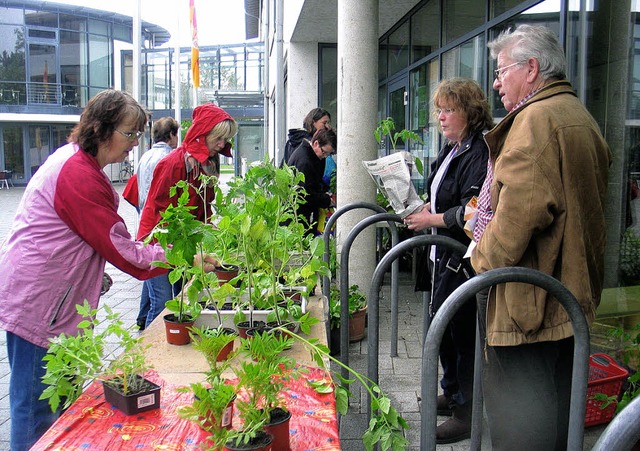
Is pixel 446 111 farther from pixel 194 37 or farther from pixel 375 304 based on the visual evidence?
pixel 194 37

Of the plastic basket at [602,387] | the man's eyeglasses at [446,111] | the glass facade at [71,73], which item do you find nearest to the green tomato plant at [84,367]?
the man's eyeglasses at [446,111]

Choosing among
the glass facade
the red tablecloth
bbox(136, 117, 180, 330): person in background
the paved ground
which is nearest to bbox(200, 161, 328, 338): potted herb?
the red tablecloth

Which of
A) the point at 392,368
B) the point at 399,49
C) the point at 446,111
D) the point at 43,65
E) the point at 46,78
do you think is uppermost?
the point at 43,65

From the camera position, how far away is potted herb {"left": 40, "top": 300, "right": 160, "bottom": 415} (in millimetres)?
1924

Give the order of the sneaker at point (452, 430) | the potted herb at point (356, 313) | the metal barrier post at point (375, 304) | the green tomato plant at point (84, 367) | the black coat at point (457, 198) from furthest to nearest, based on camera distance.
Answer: the potted herb at point (356, 313)
the sneaker at point (452, 430)
the black coat at point (457, 198)
the metal barrier post at point (375, 304)
the green tomato plant at point (84, 367)

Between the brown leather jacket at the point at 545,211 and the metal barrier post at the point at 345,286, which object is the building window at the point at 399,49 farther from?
the brown leather jacket at the point at 545,211

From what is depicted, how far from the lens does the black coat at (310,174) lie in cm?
572

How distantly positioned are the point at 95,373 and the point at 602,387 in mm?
2502

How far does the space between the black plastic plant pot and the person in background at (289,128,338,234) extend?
3769 millimetres

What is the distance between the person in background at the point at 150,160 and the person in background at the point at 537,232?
374cm

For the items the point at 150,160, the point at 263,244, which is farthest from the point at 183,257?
the point at 150,160

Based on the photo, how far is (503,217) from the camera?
213 cm

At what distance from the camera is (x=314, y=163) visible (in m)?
5.80

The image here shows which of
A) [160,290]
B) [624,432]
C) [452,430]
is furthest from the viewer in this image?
[160,290]
